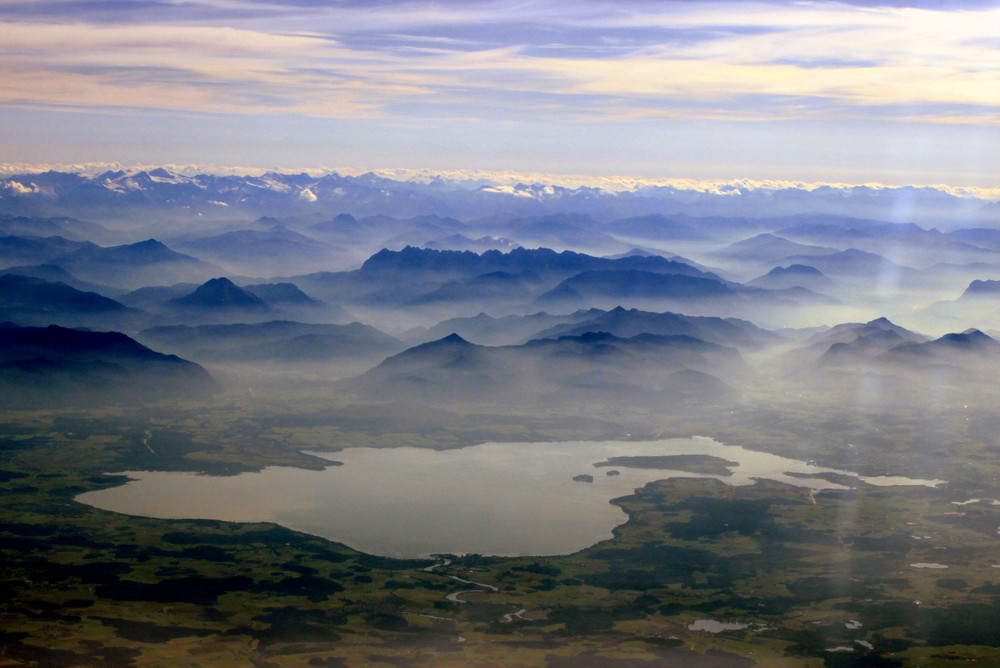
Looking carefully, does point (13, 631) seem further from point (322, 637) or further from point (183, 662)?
point (322, 637)

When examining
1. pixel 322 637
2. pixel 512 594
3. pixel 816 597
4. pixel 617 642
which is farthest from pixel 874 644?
pixel 322 637

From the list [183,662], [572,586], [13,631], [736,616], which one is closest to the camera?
[183,662]

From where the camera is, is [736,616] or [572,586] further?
[572,586]

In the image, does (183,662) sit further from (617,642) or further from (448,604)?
(617,642)

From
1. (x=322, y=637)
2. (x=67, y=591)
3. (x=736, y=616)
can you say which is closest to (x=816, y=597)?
(x=736, y=616)

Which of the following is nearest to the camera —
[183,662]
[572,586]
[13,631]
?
[183,662]

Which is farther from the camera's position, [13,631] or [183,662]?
[13,631]

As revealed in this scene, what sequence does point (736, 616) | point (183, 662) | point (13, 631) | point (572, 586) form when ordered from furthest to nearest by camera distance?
point (572, 586) → point (736, 616) → point (13, 631) → point (183, 662)

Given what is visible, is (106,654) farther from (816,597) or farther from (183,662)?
(816,597)

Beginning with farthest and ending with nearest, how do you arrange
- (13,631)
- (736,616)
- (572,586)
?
(572,586), (736,616), (13,631)
